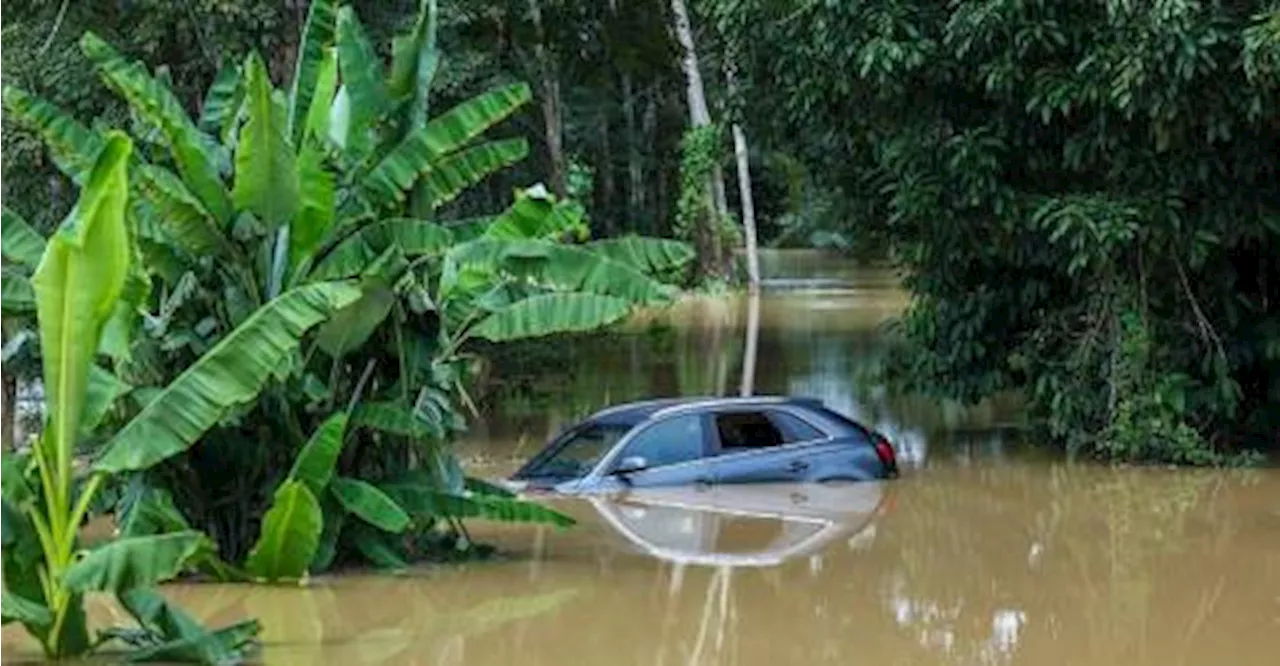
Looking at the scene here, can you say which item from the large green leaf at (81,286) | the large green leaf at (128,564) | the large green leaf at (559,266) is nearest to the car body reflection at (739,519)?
the large green leaf at (559,266)

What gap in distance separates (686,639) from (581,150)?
163ft

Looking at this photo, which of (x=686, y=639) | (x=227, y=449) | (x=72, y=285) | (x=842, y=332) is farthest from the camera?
(x=842, y=332)

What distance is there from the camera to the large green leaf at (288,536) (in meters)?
12.4

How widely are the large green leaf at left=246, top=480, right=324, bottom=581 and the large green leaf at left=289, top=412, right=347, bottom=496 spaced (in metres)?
0.34

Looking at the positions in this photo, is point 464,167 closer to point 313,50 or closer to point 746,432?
point 313,50

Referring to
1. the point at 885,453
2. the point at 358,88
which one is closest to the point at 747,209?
the point at 885,453

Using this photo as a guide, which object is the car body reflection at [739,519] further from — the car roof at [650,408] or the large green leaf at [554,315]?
the large green leaf at [554,315]

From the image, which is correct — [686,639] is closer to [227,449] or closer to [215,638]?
[215,638]

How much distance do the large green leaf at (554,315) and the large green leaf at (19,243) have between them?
3175mm

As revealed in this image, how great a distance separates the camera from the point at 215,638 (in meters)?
10.7

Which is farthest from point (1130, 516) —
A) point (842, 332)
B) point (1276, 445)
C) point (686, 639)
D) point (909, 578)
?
point (842, 332)

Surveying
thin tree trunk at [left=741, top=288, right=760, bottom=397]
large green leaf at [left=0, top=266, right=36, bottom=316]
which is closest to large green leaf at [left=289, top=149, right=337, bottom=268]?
large green leaf at [left=0, top=266, right=36, bottom=316]

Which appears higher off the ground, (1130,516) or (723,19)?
(723,19)

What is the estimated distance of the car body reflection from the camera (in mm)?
15539
